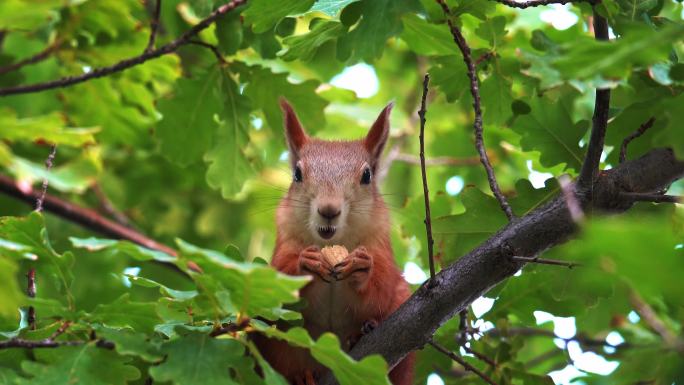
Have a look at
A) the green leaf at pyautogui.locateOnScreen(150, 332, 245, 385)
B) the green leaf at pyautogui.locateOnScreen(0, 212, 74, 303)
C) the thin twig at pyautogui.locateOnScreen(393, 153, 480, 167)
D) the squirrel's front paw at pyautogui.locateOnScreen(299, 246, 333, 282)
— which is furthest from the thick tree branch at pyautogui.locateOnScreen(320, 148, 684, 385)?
the thin twig at pyautogui.locateOnScreen(393, 153, 480, 167)

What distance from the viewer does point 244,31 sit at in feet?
13.5

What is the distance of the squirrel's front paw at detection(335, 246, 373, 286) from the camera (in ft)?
11.1

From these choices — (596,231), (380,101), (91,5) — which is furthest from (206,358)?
(380,101)

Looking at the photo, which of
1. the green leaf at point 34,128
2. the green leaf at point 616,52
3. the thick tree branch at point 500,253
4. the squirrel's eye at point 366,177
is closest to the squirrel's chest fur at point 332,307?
the thick tree branch at point 500,253

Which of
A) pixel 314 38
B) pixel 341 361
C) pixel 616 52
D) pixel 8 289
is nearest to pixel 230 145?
pixel 314 38

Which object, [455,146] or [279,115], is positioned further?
[455,146]

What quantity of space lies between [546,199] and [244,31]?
59.3 inches

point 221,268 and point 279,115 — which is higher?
point 221,268

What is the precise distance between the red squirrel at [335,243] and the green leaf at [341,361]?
0.80 metres

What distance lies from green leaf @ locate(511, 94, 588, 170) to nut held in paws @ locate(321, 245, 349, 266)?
789 millimetres

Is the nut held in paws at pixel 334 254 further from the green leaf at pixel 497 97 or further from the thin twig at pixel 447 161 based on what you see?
the thin twig at pixel 447 161

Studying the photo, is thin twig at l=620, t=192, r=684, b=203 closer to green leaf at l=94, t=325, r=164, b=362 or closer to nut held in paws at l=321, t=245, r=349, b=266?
nut held in paws at l=321, t=245, r=349, b=266

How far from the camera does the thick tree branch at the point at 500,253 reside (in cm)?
291

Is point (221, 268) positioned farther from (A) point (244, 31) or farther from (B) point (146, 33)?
(B) point (146, 33)
